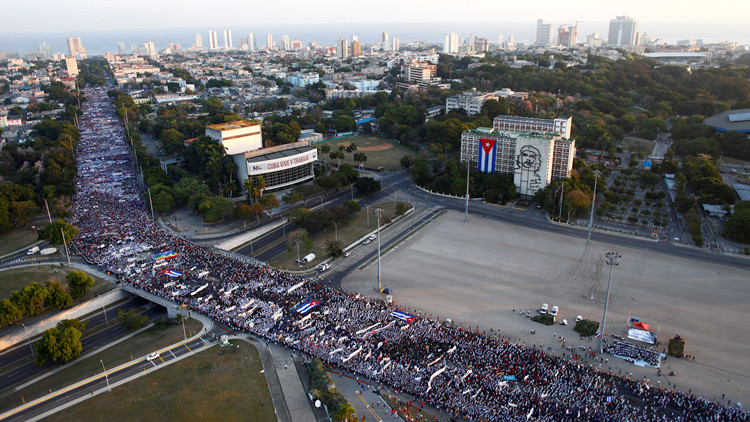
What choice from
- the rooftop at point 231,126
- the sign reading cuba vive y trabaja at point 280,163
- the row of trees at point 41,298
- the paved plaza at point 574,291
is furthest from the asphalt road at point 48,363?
the rooftop at point 231,126

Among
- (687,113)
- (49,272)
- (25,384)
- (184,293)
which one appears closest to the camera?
(25,384)

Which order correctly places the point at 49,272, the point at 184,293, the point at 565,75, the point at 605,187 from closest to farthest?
the point at 184,293 → the point at 49,272 → the point at 605,187 → the point at 565,75

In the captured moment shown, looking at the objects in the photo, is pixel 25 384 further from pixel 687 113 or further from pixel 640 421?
pixel 687 113

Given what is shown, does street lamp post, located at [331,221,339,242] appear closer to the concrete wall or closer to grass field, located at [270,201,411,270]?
grass field, located at [270,201,411,270]

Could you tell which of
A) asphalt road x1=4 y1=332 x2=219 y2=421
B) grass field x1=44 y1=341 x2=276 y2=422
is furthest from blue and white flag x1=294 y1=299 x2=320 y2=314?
asphalt road x1=4 y1=332 x2=219 y2=421

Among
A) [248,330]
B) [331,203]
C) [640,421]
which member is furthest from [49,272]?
[640,421]

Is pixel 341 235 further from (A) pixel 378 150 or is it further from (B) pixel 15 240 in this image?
(A) pixel 378 150

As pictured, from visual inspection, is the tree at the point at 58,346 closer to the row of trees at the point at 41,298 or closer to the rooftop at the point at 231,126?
the row of trees at the point at 41,298
